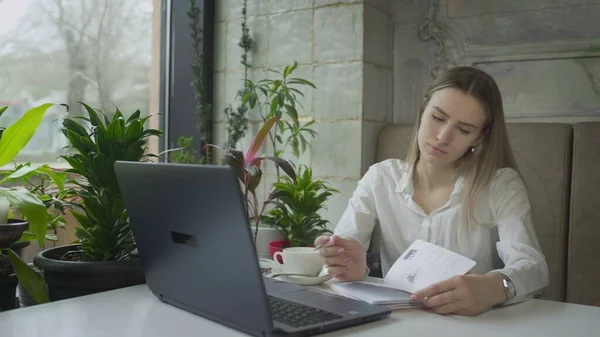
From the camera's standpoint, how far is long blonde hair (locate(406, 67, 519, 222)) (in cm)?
158

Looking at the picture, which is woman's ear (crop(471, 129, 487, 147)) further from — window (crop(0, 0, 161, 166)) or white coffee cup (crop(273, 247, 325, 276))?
window (crop(0, 0, 161, 166))

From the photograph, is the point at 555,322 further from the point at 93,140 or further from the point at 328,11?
the point at 328,11

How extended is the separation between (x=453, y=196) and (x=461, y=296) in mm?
547

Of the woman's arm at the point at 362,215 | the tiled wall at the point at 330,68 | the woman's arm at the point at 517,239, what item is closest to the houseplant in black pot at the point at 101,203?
the woman's arm at the point at 362,215

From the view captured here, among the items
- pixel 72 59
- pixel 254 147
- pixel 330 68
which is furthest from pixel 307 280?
pixel 72 59

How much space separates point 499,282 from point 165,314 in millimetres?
634

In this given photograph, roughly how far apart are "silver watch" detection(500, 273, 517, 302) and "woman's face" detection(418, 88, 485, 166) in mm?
419

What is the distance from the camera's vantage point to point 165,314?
42.7 inches

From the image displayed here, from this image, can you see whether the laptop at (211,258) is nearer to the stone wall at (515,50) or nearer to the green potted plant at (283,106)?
the green potted plant at (283,106)

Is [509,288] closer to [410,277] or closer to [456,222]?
[410,277]

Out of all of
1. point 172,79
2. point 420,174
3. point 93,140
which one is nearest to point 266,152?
point 172,79

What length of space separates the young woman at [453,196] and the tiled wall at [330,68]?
675 millimetres

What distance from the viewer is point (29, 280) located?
4.30 feet

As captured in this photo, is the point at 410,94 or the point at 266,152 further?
the point at 266,152
